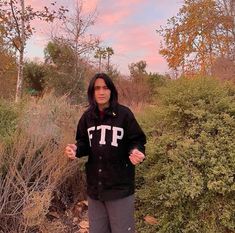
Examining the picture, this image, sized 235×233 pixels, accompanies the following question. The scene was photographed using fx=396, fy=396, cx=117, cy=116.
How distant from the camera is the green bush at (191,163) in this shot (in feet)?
12.6

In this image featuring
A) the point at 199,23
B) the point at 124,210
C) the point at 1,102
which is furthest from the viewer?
the point at 199,23

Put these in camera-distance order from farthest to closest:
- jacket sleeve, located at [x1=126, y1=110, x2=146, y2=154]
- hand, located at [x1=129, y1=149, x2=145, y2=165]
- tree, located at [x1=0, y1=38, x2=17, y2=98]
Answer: tree, located at [x1=0, y1=38, x2=17, y2=98] < jacket sleeve, located at [x1=126, y1=110, x2=146, y2=154] < hand, located at [x1=129, y1=149, x2=145, y2=165]

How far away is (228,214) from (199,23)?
55.8 ft

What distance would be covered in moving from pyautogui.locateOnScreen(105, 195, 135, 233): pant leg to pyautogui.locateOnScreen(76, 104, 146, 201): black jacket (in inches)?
2.3

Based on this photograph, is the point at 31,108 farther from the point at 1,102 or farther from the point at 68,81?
the point at 68,81

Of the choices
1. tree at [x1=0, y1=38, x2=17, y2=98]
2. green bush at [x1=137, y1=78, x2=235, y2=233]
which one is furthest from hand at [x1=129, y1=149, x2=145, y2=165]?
tree at [x1=0, y1=38, x2=17, y2=98]

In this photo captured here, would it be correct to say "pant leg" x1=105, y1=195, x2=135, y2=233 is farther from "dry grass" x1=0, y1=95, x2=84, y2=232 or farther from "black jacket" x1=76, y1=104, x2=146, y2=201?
"dry grass" x1=0, y1=95, x2=84, y2=232

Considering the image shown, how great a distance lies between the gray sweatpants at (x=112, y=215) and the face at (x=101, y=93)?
2.54 feet

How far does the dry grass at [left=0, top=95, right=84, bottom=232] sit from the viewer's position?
13.4 ft

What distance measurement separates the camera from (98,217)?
10.7ft

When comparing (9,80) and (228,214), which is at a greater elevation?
(9,80)

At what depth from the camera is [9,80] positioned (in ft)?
55.3

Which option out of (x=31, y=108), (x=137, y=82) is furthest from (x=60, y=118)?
(x=137, y=82)

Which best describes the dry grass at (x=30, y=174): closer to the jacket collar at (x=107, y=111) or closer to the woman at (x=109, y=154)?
the woman at (x=109, y=154)
